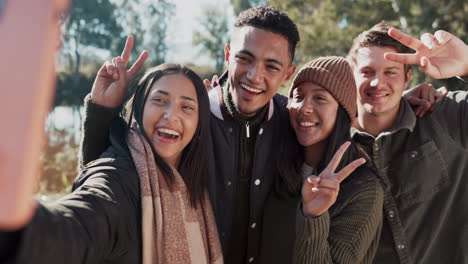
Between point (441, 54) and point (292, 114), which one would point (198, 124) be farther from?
point (441, 54)

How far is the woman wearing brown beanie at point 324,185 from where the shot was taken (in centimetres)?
211

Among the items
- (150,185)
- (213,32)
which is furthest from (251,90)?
(213,32)

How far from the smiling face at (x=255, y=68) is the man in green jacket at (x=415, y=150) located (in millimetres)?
600

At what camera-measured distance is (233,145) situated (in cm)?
267

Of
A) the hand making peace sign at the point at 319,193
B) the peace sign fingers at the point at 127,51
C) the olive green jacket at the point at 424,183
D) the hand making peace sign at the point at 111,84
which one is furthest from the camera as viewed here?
the olive green jacket at the point at 424,183

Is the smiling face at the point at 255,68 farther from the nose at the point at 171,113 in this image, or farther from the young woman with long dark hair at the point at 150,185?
the nose at the point at 171,113

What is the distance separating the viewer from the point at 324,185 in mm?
2078

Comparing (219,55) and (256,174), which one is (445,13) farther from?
(219,55)

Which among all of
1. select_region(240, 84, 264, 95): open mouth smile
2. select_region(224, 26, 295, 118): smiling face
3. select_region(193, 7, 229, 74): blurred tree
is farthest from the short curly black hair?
select_region(193, 7, 229, 74): blurred tree

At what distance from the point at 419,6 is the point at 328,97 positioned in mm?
10319

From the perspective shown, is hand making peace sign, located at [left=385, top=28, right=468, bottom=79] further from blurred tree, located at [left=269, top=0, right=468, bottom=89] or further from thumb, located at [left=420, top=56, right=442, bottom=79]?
blurred tree, located at [left=269, top=0, right=468, bottom=89]

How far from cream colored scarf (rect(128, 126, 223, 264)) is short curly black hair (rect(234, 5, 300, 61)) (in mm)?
1032

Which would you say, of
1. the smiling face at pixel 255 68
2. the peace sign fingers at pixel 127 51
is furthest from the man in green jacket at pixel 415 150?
Result: the peace sign fingers at pixel 127 51

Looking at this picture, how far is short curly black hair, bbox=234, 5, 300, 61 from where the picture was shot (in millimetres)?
2787
